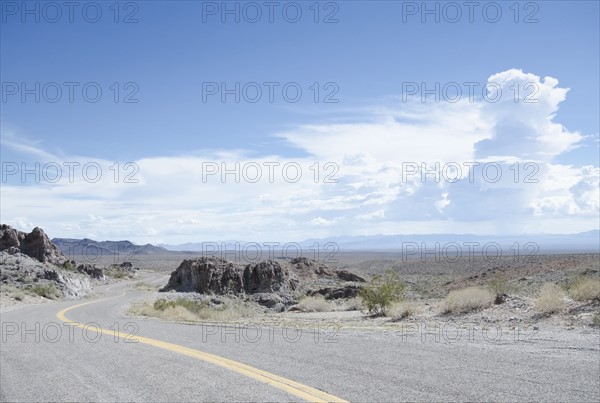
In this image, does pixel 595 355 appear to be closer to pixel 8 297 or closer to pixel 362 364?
pixel 362 364

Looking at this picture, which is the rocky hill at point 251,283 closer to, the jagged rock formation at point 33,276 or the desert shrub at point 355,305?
the desert shrub at point 355,305

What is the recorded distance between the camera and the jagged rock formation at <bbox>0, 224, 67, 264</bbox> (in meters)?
60.3

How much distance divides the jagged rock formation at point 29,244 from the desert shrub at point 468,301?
52.2 meters

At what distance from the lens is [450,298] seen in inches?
824

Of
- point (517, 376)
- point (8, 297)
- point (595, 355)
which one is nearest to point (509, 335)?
point (595, 355)

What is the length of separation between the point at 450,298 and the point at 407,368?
13286mm

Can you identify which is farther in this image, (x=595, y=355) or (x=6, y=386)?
(x=595, y=355)

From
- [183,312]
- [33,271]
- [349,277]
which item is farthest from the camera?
[349,277]

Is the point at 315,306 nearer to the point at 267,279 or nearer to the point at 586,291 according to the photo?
the point at 267,279

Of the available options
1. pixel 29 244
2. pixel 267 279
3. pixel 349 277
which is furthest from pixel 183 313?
pixel 29 244

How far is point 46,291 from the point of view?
46312 millimetres

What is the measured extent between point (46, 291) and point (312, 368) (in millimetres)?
43967

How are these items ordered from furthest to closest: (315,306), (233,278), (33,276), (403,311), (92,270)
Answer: (92,270), (33,276), (233,278), (315,306), (403,311)

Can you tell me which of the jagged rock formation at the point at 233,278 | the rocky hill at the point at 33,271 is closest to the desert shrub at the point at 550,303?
the jagged rock formation at the point at 233,278
